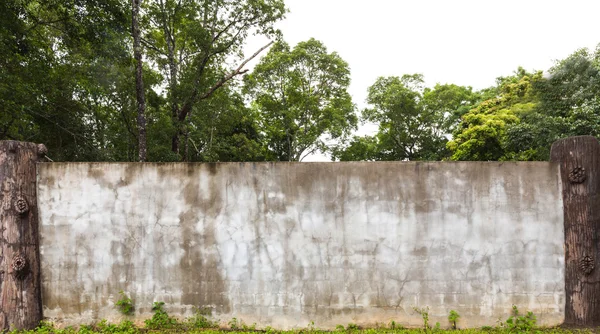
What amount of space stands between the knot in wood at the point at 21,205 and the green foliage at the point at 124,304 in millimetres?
1221

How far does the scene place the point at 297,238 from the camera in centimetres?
370

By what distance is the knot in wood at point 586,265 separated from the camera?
3.46 metres

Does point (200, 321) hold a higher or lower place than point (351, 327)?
higher

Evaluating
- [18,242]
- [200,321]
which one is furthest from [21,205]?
[200,321]

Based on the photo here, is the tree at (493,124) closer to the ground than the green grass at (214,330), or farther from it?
farther from it

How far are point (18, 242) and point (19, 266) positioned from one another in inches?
9.1

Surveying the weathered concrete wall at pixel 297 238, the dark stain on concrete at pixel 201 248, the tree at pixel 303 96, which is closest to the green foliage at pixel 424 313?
the weathered concrete wall at pixel 297 238

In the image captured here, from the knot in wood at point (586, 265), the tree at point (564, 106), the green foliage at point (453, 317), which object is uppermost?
the tree at point (564, 106)

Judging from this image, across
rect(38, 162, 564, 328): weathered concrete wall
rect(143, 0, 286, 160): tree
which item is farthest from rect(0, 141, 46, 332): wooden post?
rect(143, 0, 286, 160): tree

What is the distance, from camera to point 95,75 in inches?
443

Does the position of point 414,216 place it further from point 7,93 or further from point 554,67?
point 554,67

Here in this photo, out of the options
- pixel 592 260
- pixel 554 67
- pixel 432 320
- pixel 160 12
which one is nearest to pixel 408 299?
pixel 432 320

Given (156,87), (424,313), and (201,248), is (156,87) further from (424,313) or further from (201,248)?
(424,313)

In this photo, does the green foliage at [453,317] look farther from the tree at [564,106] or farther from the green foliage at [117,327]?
the tree at [564,106]
